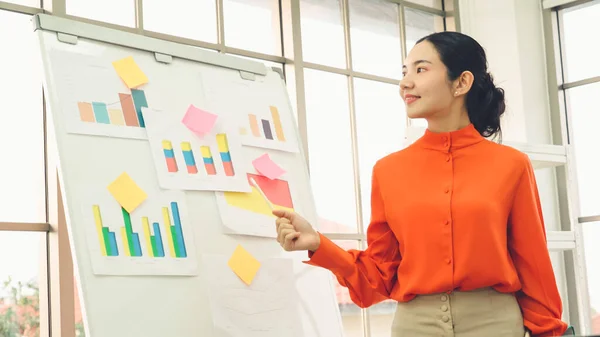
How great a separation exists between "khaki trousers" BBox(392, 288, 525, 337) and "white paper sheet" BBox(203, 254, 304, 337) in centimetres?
43

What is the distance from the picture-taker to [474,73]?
1.96 m

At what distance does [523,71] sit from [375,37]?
79 centimetres

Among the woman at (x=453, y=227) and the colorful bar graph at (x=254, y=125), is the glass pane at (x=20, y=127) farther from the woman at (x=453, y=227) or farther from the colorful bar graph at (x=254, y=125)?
the woman at (x=453, y=227)

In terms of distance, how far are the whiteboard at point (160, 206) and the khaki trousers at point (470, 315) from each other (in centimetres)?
46

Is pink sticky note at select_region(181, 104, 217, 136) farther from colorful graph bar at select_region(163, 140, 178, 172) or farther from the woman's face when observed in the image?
the woman's face

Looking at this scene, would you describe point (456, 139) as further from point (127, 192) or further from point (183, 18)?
point (183, 18)

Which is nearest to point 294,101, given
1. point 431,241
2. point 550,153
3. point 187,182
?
point 550,153

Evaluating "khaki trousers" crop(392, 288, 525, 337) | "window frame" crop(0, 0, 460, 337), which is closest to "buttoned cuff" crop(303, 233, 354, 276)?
"khaki trousers" crop(392, 288, 525, 337)

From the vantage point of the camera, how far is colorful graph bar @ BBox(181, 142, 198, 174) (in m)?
2.10

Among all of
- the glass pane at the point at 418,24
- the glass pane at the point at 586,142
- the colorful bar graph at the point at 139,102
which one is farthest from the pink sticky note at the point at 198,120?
the glass pane at the point at 586,142

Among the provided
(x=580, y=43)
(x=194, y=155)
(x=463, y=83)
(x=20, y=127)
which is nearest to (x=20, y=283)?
(x=20, y=127)

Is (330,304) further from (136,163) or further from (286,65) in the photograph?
(286,65)

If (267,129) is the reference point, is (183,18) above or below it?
above

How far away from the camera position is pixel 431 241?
188 cm
